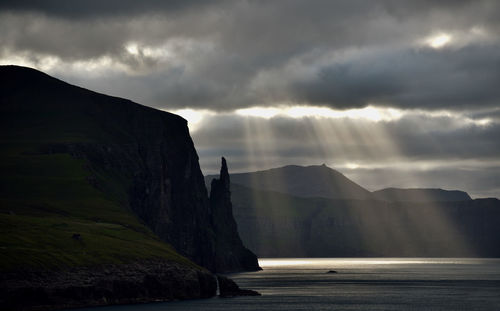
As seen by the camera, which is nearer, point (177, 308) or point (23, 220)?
point (177, 308)

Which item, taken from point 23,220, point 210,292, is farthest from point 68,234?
point 210,292

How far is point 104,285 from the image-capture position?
157 m

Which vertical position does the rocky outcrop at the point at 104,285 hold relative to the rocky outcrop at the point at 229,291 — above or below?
above

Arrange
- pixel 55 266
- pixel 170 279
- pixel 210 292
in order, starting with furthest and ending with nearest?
1. pixel 210 292
2. pixel 170 279
3. pixel 55 266

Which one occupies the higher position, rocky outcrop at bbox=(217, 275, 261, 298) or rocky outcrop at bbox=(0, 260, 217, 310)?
rocky outcrop at bbox=(0, 260, 217, 310)

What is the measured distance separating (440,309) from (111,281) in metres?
70.5

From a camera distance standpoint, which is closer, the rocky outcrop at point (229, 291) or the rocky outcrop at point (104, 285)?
the rocky outcrop at point (104, 285)

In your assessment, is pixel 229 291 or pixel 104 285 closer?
pixel 104 285

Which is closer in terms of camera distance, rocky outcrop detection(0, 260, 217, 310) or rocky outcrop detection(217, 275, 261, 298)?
rocky outcrop detection(0, 260, 217, 310)

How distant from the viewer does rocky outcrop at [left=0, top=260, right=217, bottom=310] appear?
14075 cm

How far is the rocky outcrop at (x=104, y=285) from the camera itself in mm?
140750

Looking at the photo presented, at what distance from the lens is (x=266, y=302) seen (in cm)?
17750

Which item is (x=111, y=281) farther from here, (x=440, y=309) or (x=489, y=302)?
(x=489, y=302)

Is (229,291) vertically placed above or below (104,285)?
below
